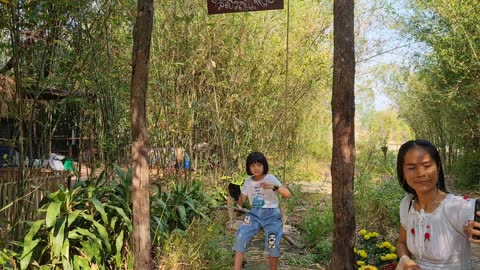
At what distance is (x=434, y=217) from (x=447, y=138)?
11.3 m

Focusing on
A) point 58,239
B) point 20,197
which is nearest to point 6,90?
point 20,197

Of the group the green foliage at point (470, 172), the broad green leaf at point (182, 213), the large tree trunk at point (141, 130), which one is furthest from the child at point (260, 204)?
the green foliage at point (470, 172)

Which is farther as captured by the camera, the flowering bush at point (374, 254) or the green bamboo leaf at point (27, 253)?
the flowering bush at point (374, 254)

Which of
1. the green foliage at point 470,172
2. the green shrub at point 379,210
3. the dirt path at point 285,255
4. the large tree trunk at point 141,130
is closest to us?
the large tree trunk at point 141,130

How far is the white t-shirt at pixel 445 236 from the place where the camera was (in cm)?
135

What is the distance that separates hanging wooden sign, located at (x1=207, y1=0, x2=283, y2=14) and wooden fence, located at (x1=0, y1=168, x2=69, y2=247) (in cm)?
165

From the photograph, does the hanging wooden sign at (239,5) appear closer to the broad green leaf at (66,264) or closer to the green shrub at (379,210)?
the broad green leaf at (66,264)

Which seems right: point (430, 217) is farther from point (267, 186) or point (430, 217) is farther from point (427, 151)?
point (267, 186)

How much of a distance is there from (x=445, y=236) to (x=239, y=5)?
1.94m

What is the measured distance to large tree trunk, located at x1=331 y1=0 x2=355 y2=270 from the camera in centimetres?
228

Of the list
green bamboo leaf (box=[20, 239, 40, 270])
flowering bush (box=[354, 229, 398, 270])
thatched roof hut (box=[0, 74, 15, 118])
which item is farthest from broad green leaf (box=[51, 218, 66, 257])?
flowering bush (box=[354, 229, 398, 270])

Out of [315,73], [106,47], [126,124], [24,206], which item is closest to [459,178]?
[315,73]

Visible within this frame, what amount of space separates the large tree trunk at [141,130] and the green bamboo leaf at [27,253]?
69cm

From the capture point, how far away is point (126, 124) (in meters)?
→ 4.90
